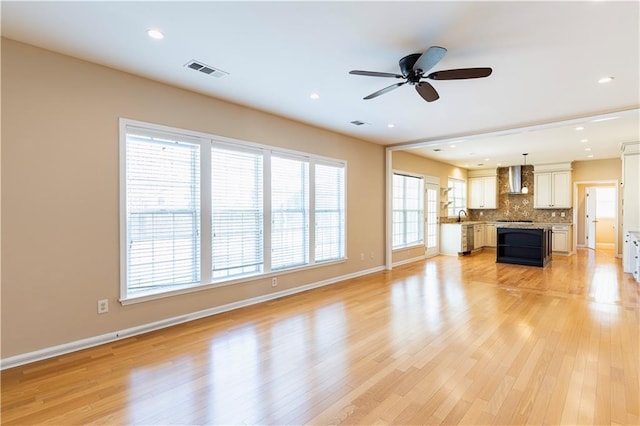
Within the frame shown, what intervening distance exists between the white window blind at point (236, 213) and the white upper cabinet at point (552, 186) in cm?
906

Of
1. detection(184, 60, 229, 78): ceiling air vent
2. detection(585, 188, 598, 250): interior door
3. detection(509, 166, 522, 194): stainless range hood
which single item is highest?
detection(184, 60, 229, 78): ceiling air vent

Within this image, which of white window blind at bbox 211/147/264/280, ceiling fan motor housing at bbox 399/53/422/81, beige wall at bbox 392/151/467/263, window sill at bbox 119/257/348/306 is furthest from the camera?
beige wall at bbox 392/151/467/263

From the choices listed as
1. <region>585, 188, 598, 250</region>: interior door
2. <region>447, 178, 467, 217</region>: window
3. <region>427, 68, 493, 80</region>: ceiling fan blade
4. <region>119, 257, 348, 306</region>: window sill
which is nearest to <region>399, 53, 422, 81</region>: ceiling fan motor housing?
<region>427, 68, 493, 80</region>: ceiling fan blade

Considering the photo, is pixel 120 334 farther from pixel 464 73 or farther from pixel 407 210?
pixel 407 210

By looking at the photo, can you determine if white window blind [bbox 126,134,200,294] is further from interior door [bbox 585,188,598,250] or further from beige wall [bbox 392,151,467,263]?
interior door [bbox 585,188,598,250]

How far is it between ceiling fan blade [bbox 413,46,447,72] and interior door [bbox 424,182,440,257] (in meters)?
6.29

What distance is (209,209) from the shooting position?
4027 mm

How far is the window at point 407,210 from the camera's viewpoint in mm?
7664

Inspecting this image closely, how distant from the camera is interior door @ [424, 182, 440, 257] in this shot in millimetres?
8750

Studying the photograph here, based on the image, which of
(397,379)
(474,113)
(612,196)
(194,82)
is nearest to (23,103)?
(194,82)

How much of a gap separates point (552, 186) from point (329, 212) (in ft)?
25.2

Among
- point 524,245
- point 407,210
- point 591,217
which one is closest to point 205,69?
point 407,210

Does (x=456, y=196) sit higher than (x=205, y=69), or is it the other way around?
(x=205, y=69)

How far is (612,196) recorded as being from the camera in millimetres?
10992
